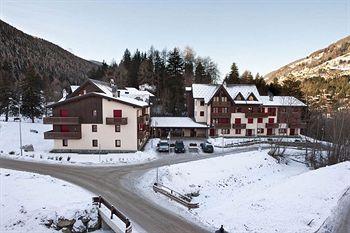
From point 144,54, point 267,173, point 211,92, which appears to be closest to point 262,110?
point 211,92

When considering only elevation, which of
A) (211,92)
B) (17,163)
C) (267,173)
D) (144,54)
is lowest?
(267,173)

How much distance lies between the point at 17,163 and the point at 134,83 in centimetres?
5908

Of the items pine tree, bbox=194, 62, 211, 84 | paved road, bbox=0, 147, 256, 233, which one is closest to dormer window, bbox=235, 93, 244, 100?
paved road, bbox=0, 147, 256, 233

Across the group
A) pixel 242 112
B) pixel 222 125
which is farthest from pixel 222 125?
pixel 242 112

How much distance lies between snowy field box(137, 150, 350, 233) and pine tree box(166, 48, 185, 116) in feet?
124

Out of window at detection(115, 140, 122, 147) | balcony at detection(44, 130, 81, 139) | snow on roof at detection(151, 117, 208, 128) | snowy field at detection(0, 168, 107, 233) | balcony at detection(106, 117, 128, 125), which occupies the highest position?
balcony at detection(106, 117, 128, 125)

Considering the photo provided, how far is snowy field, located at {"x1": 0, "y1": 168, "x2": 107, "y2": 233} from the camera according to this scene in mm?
18969

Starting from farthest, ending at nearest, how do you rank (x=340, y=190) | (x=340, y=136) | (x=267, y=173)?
(x=340, y=136)
(x=267, y=173)
(x=340, y=190)

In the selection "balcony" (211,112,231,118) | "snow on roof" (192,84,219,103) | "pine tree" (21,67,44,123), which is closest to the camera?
"balcony" (211,112,231,118)

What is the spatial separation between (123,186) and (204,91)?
1552 inches

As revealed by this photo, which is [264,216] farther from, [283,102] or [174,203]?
[283,102]

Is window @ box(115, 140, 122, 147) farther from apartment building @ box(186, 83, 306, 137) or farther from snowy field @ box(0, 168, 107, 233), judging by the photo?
apartment building @ box(186, 83, 306, 137)

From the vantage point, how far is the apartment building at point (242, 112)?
6012cm

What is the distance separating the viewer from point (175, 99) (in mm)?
79812
